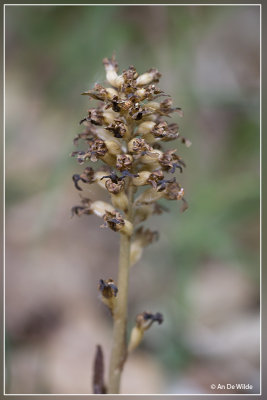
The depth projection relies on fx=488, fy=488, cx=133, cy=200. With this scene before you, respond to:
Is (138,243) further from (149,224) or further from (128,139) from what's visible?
(149,224)

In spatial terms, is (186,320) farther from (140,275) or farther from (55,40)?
(55,40)

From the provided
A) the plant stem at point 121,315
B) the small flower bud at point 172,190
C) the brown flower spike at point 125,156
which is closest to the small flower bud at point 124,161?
the brown flower spike at point 125,156

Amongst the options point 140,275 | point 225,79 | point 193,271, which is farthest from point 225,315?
point 225,79

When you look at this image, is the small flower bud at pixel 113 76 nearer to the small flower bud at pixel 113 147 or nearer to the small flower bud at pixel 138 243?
the small flower bud at pixel 113 147

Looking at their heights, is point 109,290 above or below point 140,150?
below

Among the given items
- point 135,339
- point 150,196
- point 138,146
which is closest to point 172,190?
point 150,196
